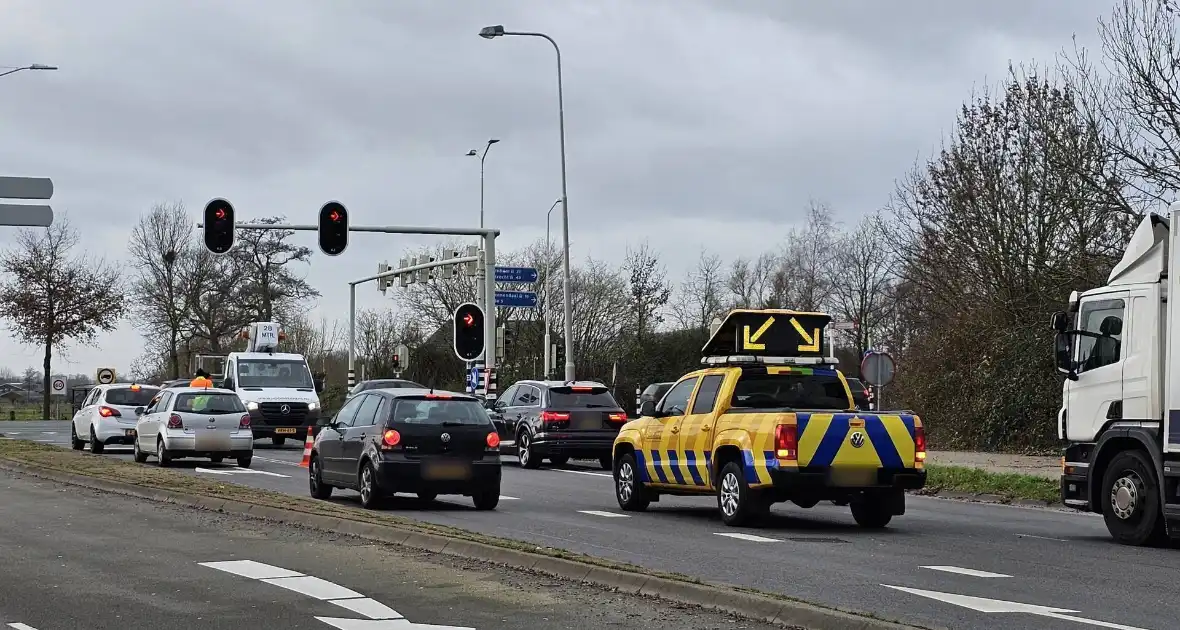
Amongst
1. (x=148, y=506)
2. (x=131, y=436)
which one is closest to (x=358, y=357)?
(x=131, y=436)

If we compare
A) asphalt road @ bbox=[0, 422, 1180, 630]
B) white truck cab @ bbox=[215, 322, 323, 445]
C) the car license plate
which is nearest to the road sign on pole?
asphalt road @ bbox=[0, 422, 1180, 630]

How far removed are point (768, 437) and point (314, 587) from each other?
6.36m

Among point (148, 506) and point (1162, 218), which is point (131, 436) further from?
point (1162, 218)

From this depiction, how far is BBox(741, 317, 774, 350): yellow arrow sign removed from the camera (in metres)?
16.5

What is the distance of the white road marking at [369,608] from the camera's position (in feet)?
29.0

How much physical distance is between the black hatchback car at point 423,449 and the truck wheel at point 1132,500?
23.1ft

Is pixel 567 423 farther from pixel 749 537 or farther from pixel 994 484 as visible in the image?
pixel 749 537

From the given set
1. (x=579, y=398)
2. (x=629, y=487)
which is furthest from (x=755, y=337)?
(x=579, y=398)

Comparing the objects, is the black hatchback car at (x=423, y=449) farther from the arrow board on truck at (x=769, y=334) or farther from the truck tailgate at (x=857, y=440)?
the truck tailgate at (x=857, y=440)

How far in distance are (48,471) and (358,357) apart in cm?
5230

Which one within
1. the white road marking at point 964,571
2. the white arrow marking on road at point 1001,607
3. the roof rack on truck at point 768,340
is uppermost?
the roof rack on truck at point 768,340

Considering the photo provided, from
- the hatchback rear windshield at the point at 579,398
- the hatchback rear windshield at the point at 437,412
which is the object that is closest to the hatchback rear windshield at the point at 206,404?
the hatchback rear windshield at the point at 579,398

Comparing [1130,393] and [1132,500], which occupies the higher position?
[1130,393]

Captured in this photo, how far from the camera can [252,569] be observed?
10.9 meters
